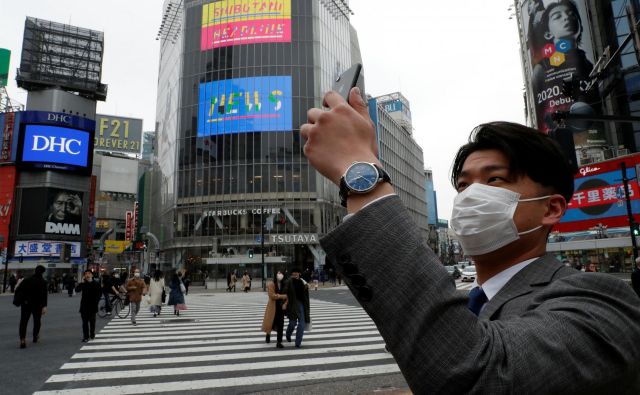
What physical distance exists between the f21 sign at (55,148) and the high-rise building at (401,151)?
4165 centimetres

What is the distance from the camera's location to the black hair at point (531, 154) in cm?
136

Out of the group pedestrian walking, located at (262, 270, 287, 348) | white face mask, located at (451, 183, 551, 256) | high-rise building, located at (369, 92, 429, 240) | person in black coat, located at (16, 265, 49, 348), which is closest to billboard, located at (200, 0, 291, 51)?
high-rise building, located at (369, 92, 429, 240)

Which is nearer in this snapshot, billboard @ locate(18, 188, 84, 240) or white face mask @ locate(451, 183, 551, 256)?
white face mask @ locate(451, 183, 551, 256)

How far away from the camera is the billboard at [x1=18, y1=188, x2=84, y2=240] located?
156 feet

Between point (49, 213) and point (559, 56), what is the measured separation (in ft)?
195

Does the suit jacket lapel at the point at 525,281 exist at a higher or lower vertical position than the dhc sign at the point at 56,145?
lower

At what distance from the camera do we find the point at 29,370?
293 inches

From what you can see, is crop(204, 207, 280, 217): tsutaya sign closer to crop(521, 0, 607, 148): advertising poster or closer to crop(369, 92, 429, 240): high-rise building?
crop(369, 92, 429, 240): high-rise building

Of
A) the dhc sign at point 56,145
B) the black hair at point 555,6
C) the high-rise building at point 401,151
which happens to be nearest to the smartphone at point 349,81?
the black hair at point 555,6

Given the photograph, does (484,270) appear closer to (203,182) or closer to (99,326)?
(99,326)

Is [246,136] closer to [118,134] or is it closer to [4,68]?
[4,68]

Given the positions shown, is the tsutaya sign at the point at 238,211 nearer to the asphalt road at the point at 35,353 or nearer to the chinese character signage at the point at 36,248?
the chinese character signage at the point at 36,248

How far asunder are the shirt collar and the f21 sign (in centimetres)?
5797

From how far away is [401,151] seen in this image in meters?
88.3
